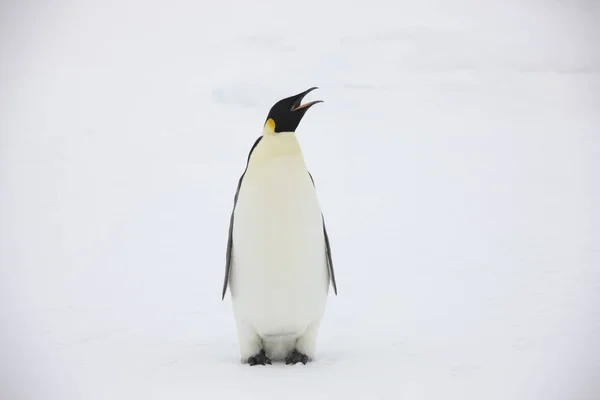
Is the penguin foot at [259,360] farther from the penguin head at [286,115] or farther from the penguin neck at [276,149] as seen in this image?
the penguin head at [286,115]

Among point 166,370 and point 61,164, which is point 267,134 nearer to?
point 166,370

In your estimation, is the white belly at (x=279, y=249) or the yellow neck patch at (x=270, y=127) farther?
the yellow neck patch at (x=270, y=127)

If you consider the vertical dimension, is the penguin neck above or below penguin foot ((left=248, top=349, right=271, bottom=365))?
above

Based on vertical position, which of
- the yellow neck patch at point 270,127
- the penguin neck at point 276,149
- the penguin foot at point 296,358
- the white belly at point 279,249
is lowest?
the penguin foot at point 296,358

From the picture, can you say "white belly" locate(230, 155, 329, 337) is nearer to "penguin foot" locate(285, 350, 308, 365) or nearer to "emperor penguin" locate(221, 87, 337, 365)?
"emperor penguin" locate(221, 87, 337, 365)

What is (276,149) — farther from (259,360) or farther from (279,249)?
(259,360)

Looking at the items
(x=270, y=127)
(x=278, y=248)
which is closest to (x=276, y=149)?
(x=270, y=127)

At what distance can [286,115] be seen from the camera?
7.37ft

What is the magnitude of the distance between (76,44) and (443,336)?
11.6 m

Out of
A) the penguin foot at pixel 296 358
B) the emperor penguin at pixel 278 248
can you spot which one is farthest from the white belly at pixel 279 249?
the penguin foot at pixel 296 358

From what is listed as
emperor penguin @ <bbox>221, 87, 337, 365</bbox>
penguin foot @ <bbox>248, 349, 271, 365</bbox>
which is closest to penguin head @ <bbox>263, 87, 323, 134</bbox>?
emperor penguin @ <bbox>221, 87, 337, 365</bbox>

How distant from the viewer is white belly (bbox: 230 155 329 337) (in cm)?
216

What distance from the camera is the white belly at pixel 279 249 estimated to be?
7.09 feet

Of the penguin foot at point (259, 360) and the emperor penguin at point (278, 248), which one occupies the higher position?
Answer: the emperor penguin at point (278, 248)
